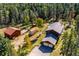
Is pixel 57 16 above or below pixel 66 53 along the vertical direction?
above

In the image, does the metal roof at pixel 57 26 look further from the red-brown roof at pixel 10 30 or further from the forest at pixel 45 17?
the red-brown roof at pixel 10 30

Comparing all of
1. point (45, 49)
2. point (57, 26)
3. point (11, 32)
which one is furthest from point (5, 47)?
point (57, 26)

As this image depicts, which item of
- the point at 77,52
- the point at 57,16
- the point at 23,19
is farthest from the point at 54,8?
the point at 77,52

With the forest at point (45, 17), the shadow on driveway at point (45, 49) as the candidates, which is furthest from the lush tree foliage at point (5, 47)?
the shadow on driveway at point (45, 49)

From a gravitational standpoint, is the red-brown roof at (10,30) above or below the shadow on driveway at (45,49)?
above

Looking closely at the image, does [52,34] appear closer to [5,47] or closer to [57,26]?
[57,26]

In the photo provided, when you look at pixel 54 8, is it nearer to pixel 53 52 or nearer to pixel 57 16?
pixel 57 16
